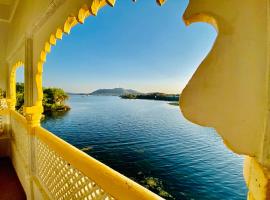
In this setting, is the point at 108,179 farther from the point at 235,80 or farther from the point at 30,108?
the point at 30,108

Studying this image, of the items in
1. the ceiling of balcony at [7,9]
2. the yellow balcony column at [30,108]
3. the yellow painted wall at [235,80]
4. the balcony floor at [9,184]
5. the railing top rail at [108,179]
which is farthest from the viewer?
the ceiling of balcony at [7,9]

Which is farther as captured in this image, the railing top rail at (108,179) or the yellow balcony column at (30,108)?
the yellow balcony column at (30,108)

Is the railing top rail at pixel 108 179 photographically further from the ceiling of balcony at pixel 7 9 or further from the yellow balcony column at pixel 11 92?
Answer: the yellow balcony column at pixel 11 92

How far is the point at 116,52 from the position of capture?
1681 inches

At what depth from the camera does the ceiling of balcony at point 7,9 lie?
3.36m

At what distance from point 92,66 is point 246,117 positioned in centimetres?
4836

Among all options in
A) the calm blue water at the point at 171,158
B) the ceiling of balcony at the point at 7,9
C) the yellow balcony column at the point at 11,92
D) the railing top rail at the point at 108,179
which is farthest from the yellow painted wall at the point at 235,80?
the calm blue water at the point at 171,158

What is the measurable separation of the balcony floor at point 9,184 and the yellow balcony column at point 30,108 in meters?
0.59

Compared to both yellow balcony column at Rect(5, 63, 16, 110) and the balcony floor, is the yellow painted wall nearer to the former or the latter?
the balcony floor

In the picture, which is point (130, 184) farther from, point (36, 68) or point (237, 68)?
point (36, 68)

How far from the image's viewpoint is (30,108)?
2.63 metres

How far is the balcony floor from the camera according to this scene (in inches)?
123

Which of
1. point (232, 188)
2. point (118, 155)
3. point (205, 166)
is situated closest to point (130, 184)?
point (232, 188)

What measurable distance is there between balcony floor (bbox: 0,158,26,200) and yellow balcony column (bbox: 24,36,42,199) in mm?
591
